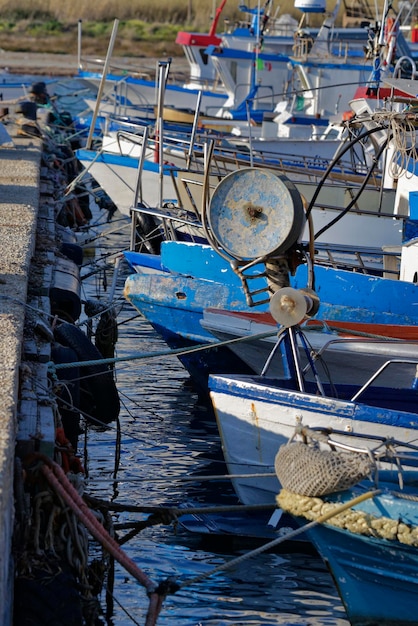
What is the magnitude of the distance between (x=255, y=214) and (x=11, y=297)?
70.7 inches

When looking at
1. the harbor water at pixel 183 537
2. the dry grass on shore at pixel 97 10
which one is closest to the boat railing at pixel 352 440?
the harbor water at pixel 183 537

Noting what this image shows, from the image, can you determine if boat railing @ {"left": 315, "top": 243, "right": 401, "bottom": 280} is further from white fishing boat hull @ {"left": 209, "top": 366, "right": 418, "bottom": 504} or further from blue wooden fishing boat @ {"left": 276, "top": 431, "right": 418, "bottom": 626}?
blue wooden fishing boat @ {"left": 276, "top": 431, "right": 418, "bottom": 626}

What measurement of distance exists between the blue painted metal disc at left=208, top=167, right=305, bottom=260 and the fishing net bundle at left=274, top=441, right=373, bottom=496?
161 centimetres

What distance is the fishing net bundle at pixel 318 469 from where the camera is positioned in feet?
18.9

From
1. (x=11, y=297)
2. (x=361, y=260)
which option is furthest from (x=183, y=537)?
(x=361, y=260)

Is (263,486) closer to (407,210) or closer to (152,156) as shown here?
(407,210)

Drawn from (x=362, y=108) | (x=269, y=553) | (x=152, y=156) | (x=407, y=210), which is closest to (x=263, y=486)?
(x=269, y=553)

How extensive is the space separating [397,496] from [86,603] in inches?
63.1

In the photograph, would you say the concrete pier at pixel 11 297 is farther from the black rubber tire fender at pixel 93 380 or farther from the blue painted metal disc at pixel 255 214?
the blue painted metal disc at pixel 255 214

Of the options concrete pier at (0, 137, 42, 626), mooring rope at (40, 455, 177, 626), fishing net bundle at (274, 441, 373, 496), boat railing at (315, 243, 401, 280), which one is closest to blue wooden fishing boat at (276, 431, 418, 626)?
fishing net bundle at (274, 441, 373, 496)

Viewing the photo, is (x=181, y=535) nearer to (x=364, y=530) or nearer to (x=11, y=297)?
(x=11, y=297)

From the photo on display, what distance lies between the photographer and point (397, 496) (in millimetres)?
5840

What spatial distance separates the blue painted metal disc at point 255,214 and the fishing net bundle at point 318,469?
161cm

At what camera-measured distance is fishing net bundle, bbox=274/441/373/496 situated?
5754mm
